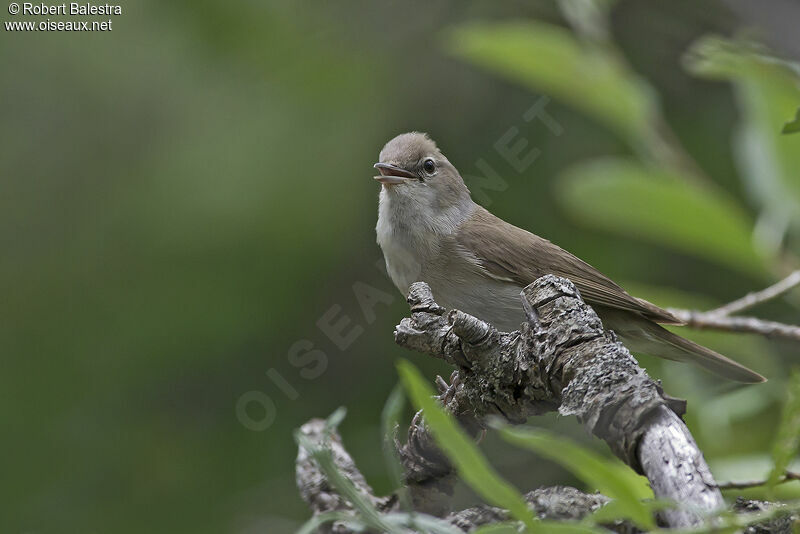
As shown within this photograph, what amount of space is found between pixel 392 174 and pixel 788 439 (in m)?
3.17

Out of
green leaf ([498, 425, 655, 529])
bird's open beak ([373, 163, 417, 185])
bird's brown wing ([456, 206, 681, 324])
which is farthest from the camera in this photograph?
bird's open beak ([373, 163, 417, 185])

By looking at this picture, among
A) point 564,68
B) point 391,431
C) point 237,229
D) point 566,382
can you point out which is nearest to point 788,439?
point 566,382

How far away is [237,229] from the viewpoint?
468cm

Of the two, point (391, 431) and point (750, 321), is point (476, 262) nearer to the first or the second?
point (750, 321)

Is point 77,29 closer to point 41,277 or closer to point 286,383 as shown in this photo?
point 41,277

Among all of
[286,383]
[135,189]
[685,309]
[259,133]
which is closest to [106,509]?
[286,383]

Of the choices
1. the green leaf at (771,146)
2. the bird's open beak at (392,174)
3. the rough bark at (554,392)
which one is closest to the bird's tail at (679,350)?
the green leaf at (771,146)

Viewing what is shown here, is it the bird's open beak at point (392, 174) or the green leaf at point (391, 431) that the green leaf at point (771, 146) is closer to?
the bird's open beak at point (392, 174)

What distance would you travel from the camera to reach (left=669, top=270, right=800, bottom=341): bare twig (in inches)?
107

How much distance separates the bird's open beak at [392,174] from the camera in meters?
4.43

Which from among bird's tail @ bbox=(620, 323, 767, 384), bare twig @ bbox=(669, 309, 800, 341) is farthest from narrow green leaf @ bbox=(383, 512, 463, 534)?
bird's tail @ bbox=(620, 323, 767, 384)

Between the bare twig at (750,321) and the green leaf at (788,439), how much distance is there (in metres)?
1.07

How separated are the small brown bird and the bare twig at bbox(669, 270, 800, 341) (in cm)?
58

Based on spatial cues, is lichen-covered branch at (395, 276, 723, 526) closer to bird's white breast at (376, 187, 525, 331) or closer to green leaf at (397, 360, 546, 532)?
green leaf at (397, 360, 546, 532)
